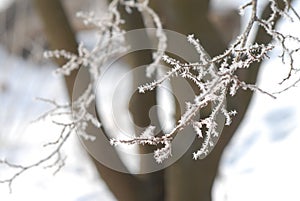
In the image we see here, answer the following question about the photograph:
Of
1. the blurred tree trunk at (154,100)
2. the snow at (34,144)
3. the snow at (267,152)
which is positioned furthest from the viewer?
the snow at (34,144)

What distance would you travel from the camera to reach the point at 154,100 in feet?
8.34

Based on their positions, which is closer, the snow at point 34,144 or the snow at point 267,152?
the snow at point 267,152

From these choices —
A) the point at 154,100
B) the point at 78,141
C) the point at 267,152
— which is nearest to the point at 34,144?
the point at 78,141

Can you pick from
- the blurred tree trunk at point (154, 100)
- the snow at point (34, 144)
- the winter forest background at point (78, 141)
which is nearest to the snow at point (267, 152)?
the winter forest background at point (78, 141)

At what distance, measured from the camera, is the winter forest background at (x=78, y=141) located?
3.25 m

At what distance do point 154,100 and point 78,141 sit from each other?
0.70m

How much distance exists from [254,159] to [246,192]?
0.45 meters

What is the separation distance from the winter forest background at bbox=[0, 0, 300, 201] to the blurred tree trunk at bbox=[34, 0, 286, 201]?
0.13 ft

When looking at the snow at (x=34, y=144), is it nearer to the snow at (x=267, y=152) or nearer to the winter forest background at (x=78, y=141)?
the winter forest background at (x=78, y=141)

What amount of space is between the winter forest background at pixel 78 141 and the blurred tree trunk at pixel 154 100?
40 millimetres

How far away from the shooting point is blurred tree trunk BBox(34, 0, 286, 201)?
2.30m

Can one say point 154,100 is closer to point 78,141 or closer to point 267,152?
point 78,141

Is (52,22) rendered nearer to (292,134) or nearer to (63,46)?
(63,46)

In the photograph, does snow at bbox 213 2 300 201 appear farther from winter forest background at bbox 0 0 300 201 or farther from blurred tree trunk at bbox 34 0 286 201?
blurred tree trunk at bbox 34 0 286 201
